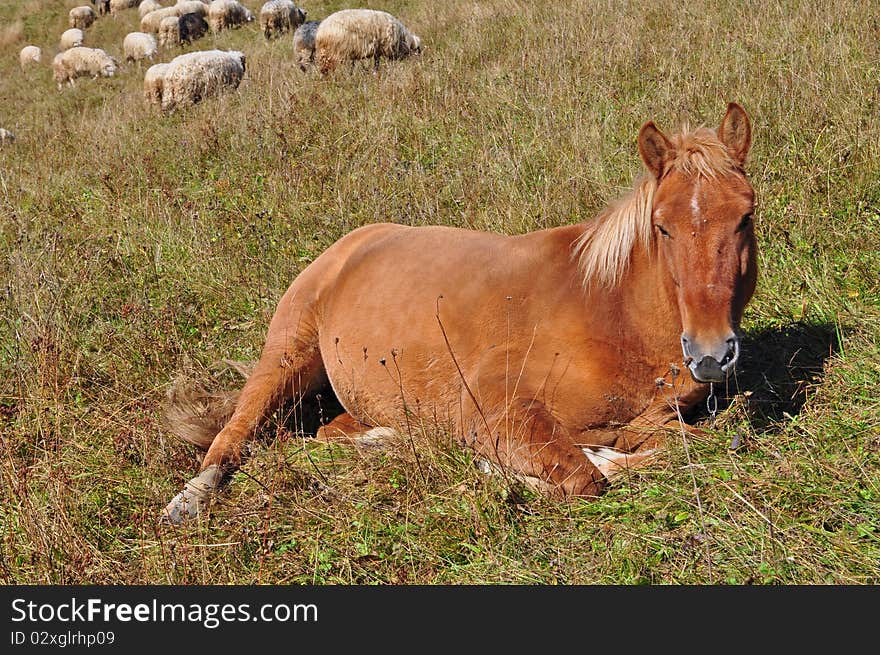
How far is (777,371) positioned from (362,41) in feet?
30.3

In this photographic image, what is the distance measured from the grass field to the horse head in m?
0.55

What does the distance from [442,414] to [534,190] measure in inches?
112

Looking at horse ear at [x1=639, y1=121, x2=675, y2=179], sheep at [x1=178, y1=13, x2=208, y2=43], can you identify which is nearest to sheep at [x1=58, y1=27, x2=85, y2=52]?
sheep at [x1=178, y1=13, x2=208, y2=43]

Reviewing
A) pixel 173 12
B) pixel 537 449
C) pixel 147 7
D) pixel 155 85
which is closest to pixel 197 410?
pixel 537 449

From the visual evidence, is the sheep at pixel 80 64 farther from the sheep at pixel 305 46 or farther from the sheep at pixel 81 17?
the sheep at pixel 305 46

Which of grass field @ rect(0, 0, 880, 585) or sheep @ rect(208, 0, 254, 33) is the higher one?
sheep @ rect(208, 0, 254, 33)

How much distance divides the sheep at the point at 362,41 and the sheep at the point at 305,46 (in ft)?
1.67

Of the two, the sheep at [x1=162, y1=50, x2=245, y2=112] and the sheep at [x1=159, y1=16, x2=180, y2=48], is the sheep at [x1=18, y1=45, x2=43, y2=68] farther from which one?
the sheep at [x1=162, y1=50, x2=245, y2=112]

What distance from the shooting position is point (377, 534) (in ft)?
11.0

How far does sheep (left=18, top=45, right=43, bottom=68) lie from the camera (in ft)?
82.1

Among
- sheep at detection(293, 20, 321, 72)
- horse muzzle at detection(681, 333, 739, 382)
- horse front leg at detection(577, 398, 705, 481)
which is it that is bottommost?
horse front leg at detection(577, 398, 705, 481)

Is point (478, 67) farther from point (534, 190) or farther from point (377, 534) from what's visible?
point (377, 534)

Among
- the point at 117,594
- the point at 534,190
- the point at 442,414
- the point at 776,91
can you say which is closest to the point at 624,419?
the point at 442,414

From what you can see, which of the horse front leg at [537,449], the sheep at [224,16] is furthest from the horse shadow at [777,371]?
the sheep at [224,16]
